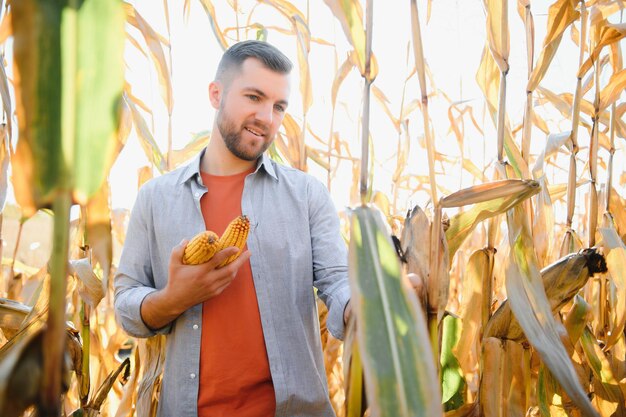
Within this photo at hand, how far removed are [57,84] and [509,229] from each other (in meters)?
0.66

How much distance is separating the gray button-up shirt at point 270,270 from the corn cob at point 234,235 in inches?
5.9

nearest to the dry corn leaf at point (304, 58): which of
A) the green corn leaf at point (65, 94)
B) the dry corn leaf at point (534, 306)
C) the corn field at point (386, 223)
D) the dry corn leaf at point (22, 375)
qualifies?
the corn field at point (386, 223)

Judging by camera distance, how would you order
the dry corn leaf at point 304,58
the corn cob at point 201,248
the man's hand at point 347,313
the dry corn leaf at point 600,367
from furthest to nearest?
the dry corn leaf at point 304,58 → the dry corn leaf at point 600,367 → the corn cob at point 201,248 → the man's hand at point 347,313

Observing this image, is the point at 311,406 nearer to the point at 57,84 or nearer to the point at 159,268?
the point at 159,268

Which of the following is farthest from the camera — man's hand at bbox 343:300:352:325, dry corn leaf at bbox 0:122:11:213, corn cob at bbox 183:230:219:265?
dry corn leaf at bbox 0:122:11:213

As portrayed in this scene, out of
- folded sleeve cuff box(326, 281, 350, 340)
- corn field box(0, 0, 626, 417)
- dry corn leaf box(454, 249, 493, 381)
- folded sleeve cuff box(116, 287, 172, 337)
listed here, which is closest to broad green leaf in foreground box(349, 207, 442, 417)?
corn field box(0, 0, 626, 417)

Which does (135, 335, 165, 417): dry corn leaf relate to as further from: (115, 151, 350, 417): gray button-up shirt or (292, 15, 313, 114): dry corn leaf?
(292, 15, 313, 114): dry corn leaf

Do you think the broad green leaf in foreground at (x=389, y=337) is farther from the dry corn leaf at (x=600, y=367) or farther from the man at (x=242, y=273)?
the dry corn leaf at (x=600, y=367)

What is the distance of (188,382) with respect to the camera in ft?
3.39

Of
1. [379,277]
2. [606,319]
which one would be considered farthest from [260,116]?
[606,319]

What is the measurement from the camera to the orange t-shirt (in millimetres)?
1014

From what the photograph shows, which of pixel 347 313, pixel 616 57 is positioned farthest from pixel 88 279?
pixel 616 57

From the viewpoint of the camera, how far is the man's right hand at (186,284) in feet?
2.98

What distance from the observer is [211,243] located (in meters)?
0.89
